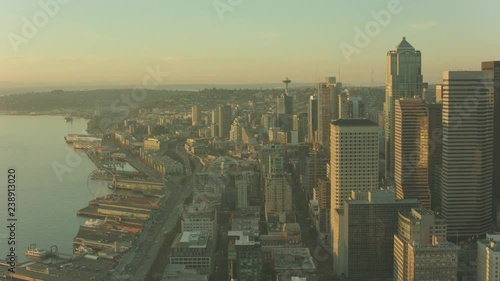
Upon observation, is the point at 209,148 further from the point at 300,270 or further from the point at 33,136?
the point at 300,270

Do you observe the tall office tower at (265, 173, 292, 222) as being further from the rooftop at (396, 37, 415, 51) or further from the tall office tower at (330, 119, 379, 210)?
the rooftop at (396, 37, 415, 51)

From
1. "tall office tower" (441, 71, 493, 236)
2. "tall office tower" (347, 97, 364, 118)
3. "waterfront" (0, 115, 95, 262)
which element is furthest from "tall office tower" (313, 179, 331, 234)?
"tall office tower" (347, 97, 364, 118)

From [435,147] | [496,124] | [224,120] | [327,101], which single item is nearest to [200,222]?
[435,147]

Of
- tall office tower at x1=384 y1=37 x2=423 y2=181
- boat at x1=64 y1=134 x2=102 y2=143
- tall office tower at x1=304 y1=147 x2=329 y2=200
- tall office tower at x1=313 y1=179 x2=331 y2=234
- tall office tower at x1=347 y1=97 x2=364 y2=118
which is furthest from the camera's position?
boat at x1=64 y1=134 x2=102 y2=143

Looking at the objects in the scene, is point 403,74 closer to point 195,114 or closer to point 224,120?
point 224,120

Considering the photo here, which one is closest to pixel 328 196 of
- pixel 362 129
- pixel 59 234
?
pixel 362 129

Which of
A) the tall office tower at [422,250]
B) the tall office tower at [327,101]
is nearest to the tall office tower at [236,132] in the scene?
the tall office tower at [327,101]
